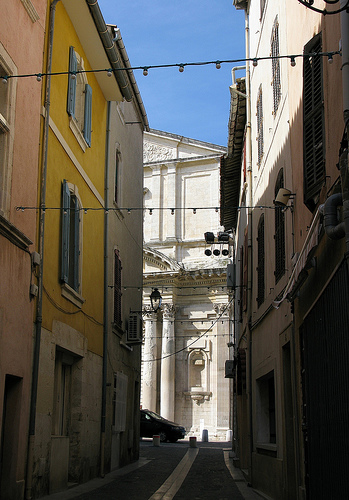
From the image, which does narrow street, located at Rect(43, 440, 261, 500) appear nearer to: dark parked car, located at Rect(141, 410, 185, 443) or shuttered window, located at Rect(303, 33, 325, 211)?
shuttered window, located at Rect(303, 33, 325, 211)

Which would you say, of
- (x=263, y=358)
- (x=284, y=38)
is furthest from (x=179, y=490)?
(x=284, y=38)

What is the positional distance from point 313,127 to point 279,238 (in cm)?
344

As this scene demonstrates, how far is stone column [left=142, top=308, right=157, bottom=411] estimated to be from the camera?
36.1 m

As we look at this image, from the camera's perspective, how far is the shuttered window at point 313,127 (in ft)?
24.6

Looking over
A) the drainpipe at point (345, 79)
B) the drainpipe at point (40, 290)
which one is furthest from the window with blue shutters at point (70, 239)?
the drainpipe at point (345, 79)

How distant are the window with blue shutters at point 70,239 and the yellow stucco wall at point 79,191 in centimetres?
15

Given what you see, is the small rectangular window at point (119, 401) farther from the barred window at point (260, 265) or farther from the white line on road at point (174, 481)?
the barred window at point (260, 265)

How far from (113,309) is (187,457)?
762 centimetres

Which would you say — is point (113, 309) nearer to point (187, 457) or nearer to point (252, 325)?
point (252, 325)

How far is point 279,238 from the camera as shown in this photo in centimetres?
1098

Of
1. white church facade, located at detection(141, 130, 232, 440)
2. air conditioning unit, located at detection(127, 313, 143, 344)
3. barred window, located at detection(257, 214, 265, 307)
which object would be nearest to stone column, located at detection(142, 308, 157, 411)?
white church facade, located at detection(141, 130, 232, 440)

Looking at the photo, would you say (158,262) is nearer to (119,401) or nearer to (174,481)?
(119,401)

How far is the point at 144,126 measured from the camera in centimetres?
2223

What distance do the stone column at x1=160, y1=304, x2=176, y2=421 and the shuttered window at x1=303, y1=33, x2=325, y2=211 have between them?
29.1m
